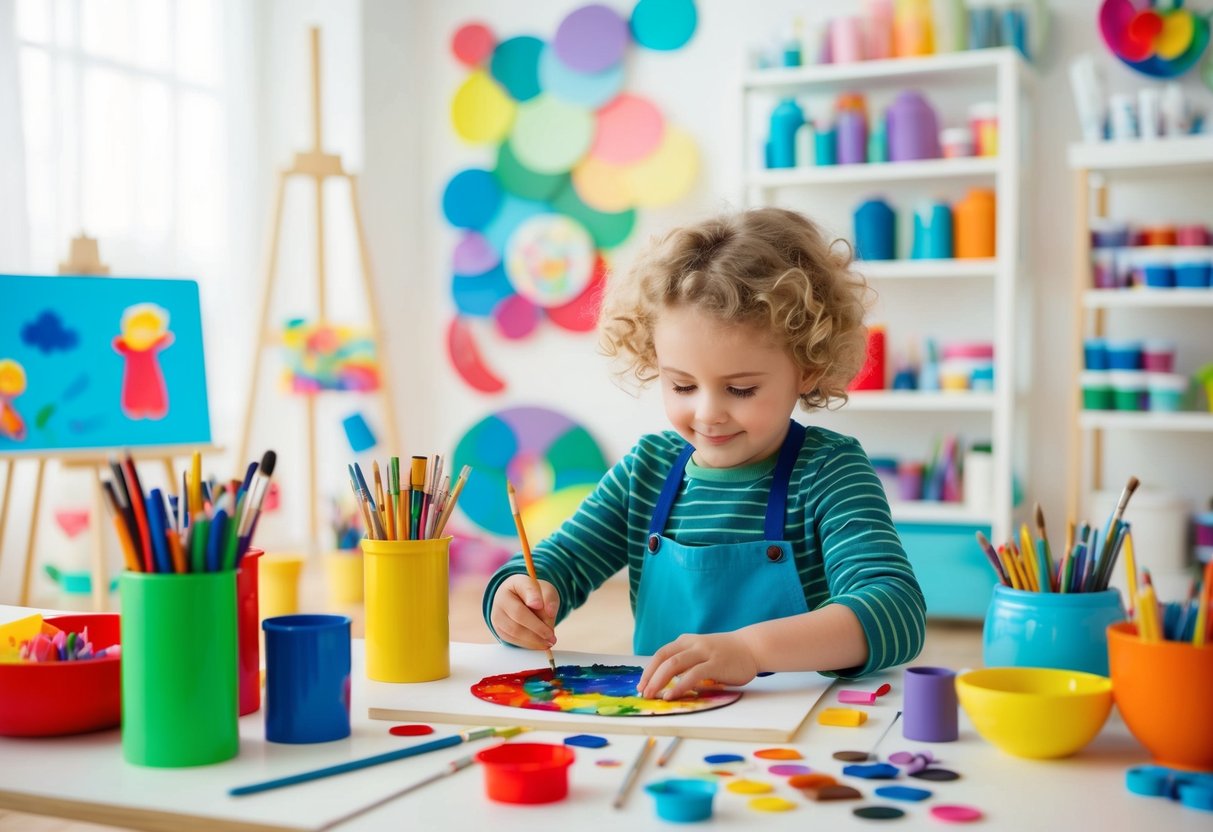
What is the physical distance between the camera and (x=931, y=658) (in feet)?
10.5

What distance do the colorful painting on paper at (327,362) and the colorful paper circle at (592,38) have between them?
1295 millimetres

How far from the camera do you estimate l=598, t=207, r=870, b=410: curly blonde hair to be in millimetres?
1337

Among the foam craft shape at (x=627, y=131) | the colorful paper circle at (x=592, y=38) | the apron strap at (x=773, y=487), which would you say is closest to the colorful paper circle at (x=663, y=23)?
the colorful paper circle at (x=592, y=38)

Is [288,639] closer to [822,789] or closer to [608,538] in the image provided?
[822,789]

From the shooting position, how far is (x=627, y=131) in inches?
175

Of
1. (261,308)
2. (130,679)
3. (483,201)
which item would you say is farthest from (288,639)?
(483,201)

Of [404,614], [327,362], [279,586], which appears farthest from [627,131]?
[404,614]

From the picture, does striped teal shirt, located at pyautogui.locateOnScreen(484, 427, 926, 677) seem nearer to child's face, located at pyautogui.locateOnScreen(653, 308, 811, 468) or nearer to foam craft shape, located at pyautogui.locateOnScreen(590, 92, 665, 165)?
child's face, located at pyautogui.locateOnScreen(653, 308, 811, 468)

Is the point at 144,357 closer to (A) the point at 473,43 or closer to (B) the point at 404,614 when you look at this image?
(A) the point at 473,43

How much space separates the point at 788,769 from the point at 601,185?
377cm

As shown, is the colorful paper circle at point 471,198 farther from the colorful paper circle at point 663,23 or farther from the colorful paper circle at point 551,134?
the colorful paper circle at point 663,23

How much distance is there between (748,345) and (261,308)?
9.44 ft

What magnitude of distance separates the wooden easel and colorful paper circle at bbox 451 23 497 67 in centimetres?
82

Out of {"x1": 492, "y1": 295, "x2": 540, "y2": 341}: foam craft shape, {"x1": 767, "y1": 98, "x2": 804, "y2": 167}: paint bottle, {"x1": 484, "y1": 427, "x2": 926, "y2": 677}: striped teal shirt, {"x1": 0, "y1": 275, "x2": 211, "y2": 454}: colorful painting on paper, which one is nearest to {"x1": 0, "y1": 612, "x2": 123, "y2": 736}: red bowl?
{"x1": 484, "y1": 427, "x2": 926, "y2": 677}: striped teal shirt
